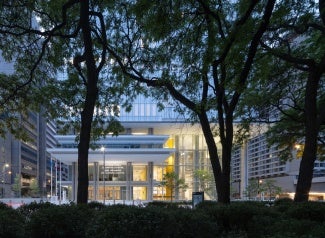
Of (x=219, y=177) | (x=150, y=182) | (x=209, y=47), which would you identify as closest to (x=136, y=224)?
(x=219, y=177)

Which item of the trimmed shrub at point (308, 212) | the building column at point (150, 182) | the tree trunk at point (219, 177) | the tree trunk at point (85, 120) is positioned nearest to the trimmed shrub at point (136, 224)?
the trimmed shrub at point (308, 212)

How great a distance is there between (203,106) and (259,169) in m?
118

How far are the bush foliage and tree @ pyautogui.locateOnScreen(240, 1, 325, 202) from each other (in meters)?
2.24

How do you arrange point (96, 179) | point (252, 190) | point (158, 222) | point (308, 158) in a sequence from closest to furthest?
point (158, 222)
point (308, 158)
point (96, 179)
point (252, 190)

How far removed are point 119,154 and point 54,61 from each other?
52864 mm

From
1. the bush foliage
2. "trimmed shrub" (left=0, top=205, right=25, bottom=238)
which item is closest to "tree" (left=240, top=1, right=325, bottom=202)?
the bush foliage

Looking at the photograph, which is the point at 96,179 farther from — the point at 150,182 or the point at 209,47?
the point at 209,47

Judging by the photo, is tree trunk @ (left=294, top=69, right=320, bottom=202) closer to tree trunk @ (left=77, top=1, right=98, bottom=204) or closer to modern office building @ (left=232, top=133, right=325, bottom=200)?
tree trunk @ (left=77, top=1, right=98, bottom=204)

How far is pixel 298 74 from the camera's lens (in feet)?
69.4

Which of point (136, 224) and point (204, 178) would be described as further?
point (204, 178)

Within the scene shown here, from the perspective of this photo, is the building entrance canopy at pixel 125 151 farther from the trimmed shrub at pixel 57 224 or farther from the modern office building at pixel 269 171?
the trimmed shrub at pixel 57 224

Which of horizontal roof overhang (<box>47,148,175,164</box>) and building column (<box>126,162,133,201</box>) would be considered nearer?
horizontal roof overhang (<box>47,148,175,164</box>)

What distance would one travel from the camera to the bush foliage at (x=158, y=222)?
7449mm

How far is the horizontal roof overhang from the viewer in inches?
2635
